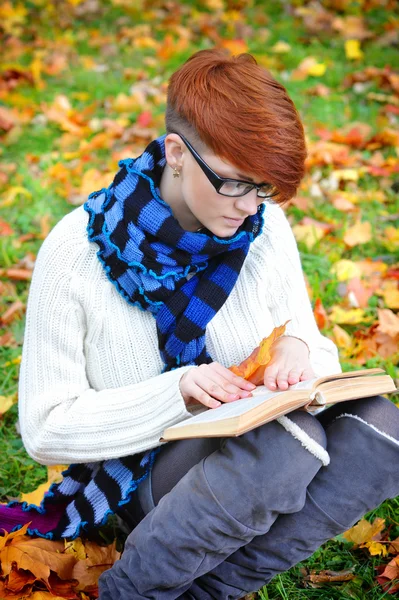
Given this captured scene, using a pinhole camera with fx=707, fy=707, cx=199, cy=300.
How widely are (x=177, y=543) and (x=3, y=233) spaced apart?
7.01ft

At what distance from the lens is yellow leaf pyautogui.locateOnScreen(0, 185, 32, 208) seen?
3.44m

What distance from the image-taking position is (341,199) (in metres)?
3.30

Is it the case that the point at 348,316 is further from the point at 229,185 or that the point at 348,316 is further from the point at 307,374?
the point at 229,185

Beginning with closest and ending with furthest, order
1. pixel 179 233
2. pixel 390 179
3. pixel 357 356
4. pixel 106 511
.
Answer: pixel 179 233
pixel 106 511
pixel 357 356
pixel 390 179

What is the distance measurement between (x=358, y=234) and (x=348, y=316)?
0.56 meters

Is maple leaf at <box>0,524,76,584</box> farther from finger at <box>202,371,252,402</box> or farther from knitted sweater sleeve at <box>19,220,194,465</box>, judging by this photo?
finger at <box>202,371,252,402</box>

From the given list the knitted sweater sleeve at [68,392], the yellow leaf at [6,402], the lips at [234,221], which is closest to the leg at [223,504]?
the knitted sweater sleeve at [68,392]

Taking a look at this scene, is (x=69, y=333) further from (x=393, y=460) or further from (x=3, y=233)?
(x=3, y=233)

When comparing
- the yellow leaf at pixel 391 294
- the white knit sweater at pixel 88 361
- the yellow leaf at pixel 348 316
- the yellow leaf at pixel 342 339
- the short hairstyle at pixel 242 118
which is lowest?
the yellow leaf at pixel 342 339

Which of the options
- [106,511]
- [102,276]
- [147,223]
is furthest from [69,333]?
[106,511]

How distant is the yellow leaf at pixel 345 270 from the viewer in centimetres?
287

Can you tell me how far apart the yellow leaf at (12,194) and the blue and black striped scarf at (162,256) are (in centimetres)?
183

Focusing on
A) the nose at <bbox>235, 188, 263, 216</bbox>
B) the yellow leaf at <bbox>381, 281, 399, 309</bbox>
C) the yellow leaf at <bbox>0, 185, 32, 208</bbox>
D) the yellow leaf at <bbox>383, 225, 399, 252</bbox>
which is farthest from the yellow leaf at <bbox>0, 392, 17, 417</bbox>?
the yellow leaf at <bbox>383, 225, 399, 252</bbox>

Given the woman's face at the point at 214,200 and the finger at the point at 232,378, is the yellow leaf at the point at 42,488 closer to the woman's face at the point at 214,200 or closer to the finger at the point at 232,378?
Result: the finger at the point at 232,378
